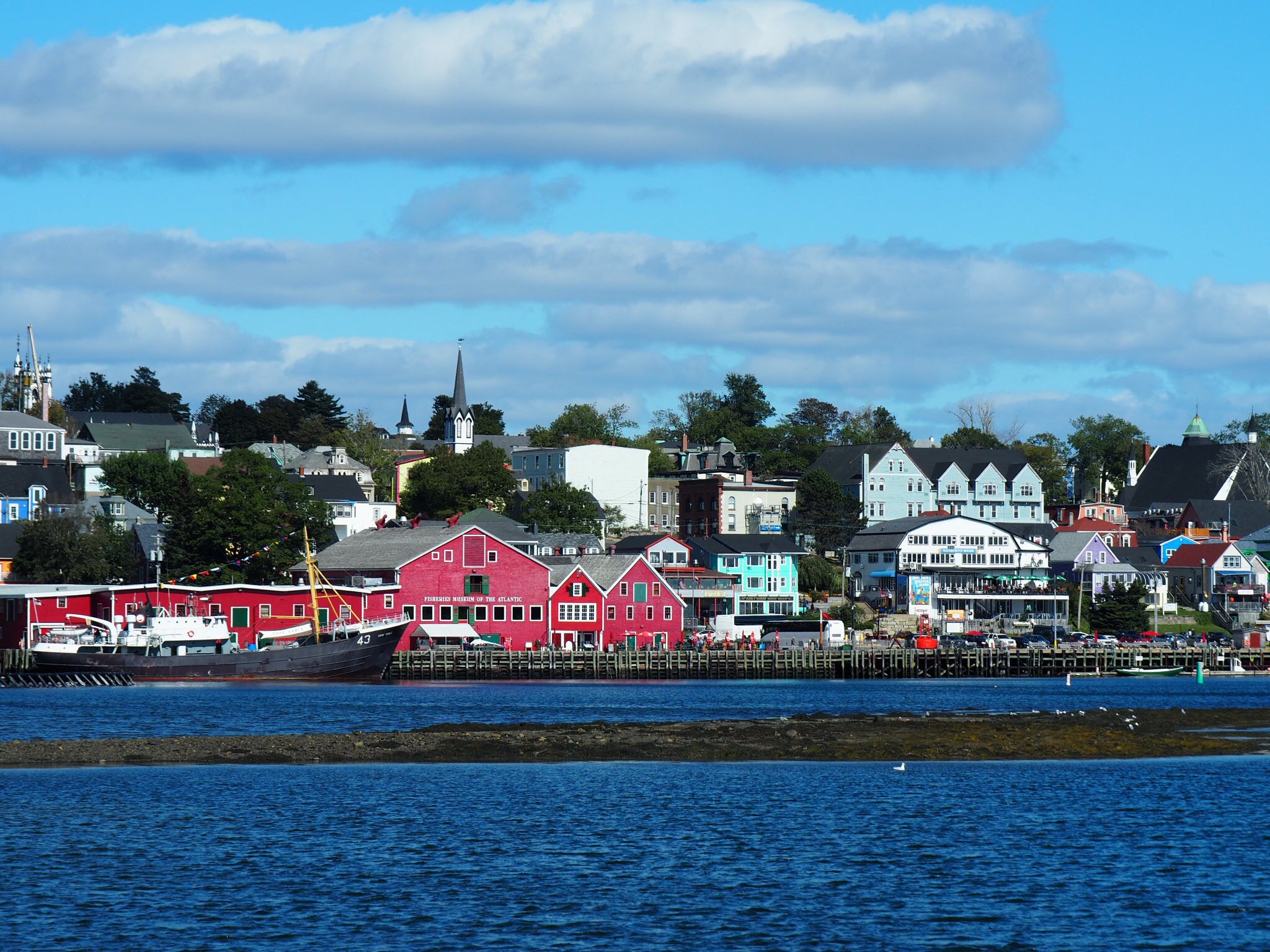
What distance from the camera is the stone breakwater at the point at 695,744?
1805 inches

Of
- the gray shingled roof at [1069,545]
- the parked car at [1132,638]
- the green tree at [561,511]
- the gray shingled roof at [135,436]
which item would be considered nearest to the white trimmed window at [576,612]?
the green tree at [561,511]

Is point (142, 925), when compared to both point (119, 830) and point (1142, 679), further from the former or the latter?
point (1142, 679)

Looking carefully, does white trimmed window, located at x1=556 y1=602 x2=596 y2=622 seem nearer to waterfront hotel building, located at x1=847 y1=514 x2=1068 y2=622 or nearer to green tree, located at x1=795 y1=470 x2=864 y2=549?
waterfront hotel building, located at x1=847 y1=514 x2=1068 y2=622

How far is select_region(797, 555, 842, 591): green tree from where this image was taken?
14475 cm

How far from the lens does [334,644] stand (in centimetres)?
8925

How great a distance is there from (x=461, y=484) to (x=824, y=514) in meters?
33.5

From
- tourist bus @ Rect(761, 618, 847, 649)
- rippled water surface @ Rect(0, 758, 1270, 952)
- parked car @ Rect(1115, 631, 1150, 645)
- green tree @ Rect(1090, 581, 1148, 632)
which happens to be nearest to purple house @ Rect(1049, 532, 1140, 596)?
green tree @ Rect(1090, 581, 1148, 632)

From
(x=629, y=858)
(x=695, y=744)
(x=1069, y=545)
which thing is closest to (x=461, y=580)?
(x=695, y=744)

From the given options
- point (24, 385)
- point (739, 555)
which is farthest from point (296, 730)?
point (24, 385)

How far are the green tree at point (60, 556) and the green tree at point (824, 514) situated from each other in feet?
219

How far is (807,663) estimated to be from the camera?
104625mm

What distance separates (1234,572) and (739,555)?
4532 cm

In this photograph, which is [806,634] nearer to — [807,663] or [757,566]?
[807,663]

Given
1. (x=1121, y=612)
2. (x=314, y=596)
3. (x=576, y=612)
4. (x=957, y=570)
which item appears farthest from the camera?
(x=957, y=570)
